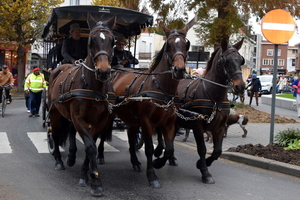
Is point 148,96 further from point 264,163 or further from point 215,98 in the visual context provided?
point 264,163

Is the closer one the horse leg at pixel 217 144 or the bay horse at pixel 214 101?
the bay horse at pixel 214 101

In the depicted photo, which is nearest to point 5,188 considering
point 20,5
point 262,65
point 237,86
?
point 237,86

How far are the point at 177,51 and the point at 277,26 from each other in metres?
3.39

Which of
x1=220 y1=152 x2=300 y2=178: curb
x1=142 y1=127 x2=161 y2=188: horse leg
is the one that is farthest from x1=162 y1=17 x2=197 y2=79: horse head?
x1=220 y1=152 x2=300 y2=178: curb

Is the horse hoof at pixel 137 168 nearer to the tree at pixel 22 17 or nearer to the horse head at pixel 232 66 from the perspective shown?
the horse head at pixel 232 66

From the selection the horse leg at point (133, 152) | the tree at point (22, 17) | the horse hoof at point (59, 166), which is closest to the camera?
the horse hoof at point (59, 166)

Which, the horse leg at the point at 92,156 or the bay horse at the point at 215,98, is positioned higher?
the bay horse at the point at 215,98

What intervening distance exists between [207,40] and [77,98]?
12478mm

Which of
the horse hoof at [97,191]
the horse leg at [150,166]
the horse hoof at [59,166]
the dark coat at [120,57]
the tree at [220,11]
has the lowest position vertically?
the horse hoof at [59,166]

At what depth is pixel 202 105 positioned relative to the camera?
6.46 m

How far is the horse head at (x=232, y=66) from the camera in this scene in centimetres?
604

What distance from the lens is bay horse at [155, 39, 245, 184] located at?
6.21m

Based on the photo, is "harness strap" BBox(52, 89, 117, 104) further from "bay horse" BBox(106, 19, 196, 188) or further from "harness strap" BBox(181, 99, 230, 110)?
"harness strap" BBox(181, 99, 230, 110)

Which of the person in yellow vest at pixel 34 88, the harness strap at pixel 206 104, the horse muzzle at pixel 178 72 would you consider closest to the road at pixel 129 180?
the harness strap at pixel 206 104
